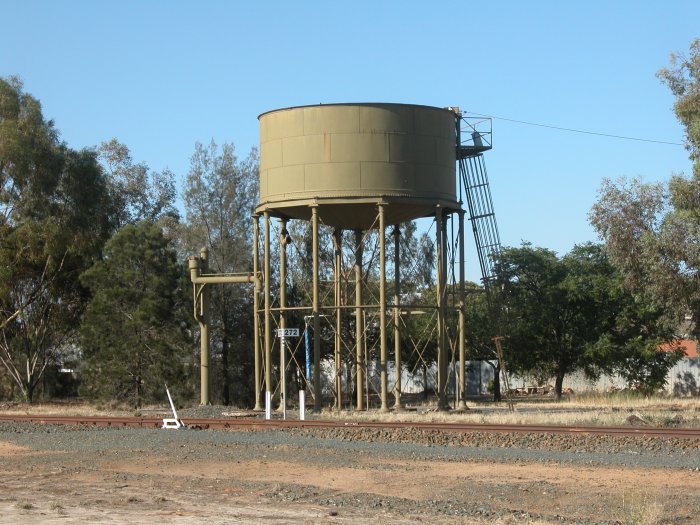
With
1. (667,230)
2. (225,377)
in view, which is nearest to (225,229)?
(225,377)

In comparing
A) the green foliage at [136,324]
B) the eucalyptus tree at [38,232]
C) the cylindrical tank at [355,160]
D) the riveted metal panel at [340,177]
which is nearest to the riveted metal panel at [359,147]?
the cylindrical tank at [355,160]

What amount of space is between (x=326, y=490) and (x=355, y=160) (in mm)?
17876

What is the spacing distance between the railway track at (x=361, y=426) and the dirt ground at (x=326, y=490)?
339cm

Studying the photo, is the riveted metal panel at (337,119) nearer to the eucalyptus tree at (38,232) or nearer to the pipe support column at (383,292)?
the pipe support column at (383,292)

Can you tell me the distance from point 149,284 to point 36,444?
2013cm

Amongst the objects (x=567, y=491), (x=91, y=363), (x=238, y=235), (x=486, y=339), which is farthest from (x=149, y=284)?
(x=567, y=491)

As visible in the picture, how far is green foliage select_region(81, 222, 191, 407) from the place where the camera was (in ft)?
146

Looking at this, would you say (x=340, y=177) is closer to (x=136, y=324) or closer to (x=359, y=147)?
(x=359, y=147)

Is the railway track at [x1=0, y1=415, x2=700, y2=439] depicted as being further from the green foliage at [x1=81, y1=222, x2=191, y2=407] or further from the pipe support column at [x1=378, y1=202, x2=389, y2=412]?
the green foliage at [x1=81, y1=222, x2=191, y2=407]

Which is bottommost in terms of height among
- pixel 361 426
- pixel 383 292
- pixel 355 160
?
pixel 361 426

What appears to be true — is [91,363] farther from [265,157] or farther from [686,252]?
[686,252]

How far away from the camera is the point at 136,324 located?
43938 millimetres

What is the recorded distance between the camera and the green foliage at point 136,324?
4450 centimetres

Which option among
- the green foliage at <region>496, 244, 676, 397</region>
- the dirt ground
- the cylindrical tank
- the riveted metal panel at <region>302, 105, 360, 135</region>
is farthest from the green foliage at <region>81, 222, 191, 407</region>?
the dirt ground
